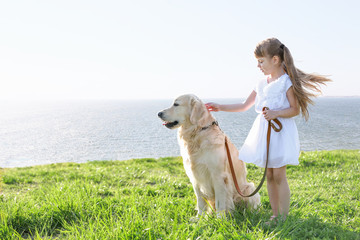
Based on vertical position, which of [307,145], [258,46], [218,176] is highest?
[258,46]

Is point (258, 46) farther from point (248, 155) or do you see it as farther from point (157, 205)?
point (157, 205)

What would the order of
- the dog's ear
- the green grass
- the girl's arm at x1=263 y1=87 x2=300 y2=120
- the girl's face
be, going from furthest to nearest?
the dog's ear < the girl's face < the girl's arm at x1=263 y1=87 x2=300 y2=120 < the green grass

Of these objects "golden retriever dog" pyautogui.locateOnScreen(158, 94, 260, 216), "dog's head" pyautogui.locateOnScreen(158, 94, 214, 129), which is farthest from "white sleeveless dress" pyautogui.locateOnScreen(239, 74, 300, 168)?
"dog's head" pyautogui.locateOnScreen(158, 94, 214, 129)

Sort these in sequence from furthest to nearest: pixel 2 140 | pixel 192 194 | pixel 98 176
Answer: pixel 2 140 < pixel 98 176 < pixel 192 194

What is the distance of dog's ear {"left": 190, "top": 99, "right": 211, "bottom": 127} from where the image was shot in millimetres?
3428

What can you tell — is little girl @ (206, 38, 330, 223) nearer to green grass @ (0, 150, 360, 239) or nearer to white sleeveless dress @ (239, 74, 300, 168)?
white sleeveless dress @ (239, 74, 300, 168)

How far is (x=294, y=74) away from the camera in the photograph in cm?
321

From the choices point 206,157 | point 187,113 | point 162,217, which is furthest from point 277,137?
point 162,217

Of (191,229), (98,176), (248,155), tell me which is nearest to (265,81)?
(248,155)

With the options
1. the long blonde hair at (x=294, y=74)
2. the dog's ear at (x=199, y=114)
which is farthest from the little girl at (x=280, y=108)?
the dog's ear at (x=199, y=114)

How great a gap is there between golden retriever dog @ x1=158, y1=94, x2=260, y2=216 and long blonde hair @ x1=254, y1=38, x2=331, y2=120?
928 millimetres

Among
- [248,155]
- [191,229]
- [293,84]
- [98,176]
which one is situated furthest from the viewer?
[98,176]

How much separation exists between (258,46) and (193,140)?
1.33 m

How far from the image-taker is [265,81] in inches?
137
